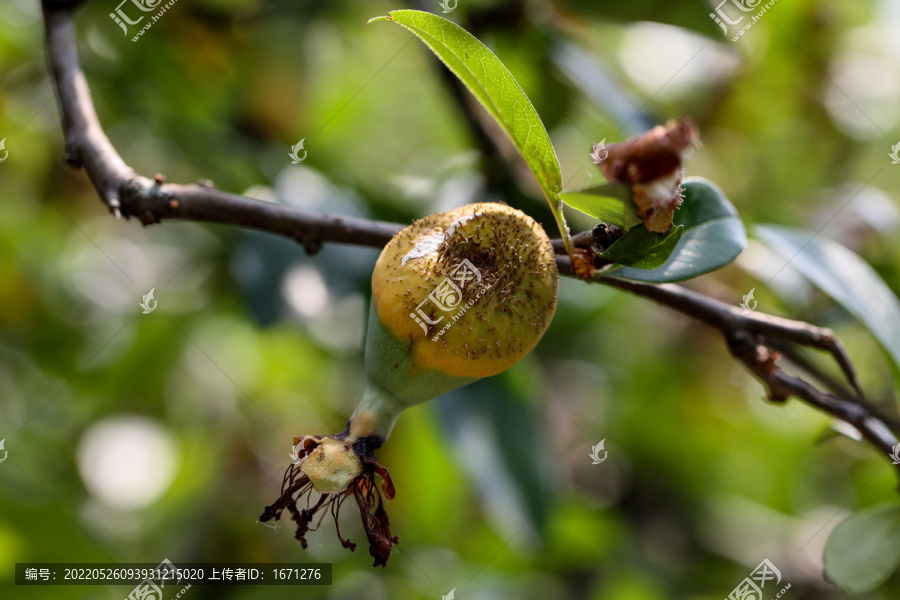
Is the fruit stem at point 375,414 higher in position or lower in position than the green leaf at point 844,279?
higher

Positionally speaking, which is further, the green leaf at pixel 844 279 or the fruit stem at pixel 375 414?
the green leaf at pixel 844 279

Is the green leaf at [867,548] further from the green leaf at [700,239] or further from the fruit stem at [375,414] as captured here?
the fruit stem at [375,414]

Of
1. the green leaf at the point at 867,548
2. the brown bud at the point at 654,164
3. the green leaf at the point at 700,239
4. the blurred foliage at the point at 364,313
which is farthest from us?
the blurred foliage at the point at 364,313

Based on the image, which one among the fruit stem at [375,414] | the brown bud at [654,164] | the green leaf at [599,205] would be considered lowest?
the fruit stem at [375,414]

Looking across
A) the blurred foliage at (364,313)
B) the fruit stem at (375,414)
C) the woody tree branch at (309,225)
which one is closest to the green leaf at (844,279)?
the woody tree branch at (309,225)

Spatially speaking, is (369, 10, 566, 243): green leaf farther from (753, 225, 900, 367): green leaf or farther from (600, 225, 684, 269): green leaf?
(753, 225, 900, 367): green leaf

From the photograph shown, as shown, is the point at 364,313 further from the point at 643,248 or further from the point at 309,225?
the point at 643,248

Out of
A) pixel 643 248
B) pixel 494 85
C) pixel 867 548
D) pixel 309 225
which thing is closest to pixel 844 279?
pixel 867 548

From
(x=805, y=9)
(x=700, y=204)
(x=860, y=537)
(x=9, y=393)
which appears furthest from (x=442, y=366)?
Result: (x=805, y=9)
